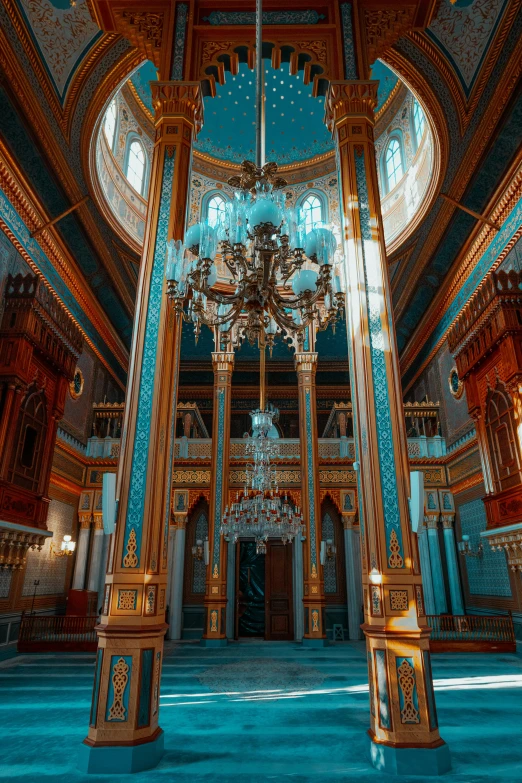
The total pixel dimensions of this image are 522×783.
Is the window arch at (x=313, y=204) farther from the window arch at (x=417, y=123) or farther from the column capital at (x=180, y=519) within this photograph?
the column capital at (x=180, y=519)

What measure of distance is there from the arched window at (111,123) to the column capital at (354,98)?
7319 mm

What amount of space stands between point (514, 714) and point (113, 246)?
11.5m

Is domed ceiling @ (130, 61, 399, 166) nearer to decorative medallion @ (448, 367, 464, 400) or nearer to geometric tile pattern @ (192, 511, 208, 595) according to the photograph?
decorative medallion @ (448, 367, 464, 400)

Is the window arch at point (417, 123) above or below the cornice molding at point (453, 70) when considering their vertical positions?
above

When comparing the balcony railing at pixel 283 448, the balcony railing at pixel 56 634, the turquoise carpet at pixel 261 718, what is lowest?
the turquoise carpet at pixel 261 718

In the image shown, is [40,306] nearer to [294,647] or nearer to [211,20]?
[211,20]

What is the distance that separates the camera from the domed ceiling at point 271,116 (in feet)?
40.9

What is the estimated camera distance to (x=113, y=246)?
12023 millimetres

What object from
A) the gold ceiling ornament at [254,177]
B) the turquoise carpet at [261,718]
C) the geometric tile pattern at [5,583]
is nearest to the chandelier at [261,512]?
the turquoise carpet at [261,718]

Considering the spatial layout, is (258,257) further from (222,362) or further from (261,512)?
(222,362)

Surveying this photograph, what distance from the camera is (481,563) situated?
423 inches

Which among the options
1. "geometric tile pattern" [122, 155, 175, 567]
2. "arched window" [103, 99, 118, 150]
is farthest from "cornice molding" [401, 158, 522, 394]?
"arched window" [103, 99, 118, 150]

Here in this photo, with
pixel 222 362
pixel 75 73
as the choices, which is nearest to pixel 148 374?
pixel 75 73

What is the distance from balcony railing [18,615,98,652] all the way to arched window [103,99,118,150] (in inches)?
408
